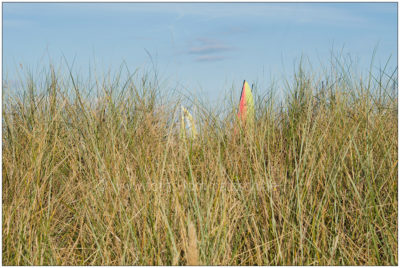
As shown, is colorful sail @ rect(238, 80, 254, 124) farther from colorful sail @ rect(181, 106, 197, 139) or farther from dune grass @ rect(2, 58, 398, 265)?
colorful sail @ rect(181, 106, 197, 139)

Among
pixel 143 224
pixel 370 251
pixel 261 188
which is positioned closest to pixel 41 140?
pixel 143 224

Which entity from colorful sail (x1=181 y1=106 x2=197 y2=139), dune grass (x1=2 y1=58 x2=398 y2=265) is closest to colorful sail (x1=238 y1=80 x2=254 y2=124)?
dune grass (x1=2 y1=58 x2=398 y2=265)

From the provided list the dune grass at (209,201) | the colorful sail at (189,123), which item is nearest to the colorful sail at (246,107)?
the dune grass at (209,201)

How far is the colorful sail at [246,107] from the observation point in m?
3.24

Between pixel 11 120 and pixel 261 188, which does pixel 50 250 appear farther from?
pixel 11 120

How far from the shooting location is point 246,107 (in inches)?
142

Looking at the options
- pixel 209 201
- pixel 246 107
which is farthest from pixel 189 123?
pixel 209 201

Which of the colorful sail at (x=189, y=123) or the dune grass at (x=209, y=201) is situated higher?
the colorful sail at (x=189, y=123)

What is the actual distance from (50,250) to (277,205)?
46.0 inches

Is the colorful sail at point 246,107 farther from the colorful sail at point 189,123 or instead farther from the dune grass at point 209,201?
the colorful sail at point 189,123

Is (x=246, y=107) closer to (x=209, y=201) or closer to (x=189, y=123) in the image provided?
(x=189, y=123)

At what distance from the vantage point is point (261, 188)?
222cm

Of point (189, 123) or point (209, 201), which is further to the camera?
point (189, 123)

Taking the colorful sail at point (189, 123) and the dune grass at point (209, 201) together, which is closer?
the dune grass at point (209, 201)
